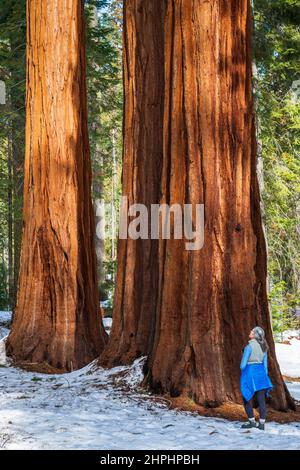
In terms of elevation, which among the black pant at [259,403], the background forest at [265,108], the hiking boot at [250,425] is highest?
the background forest at [265,108]

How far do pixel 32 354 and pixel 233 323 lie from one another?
4590 millimetres

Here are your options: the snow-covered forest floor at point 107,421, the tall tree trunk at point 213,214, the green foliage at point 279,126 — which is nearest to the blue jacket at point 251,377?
the snow-covered forest floor at point 107,421

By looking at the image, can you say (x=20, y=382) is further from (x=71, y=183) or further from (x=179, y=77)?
(x=179, y=77)

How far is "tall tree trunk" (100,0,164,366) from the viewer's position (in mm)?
10539

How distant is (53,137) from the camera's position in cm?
1213

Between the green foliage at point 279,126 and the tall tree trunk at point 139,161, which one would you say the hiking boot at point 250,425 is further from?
the green foliage at point 279,126

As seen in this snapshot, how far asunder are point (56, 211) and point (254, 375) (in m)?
5.60

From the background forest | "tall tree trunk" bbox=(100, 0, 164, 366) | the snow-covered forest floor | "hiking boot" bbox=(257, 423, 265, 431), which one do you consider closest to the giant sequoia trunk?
"tall tree trunk" bbox=(100, 0, 164, 366)

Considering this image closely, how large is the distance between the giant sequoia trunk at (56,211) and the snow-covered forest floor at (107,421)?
1746 millimetres

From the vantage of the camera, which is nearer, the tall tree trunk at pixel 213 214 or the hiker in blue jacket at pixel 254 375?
the hiker in blue jacket at pixel 254 375

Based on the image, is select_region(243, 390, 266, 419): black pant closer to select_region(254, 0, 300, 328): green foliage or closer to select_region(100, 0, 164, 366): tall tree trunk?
select_region(100, 0, 164, 366): tall tree trunk

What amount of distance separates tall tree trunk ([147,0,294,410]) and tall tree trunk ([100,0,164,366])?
5.12ft

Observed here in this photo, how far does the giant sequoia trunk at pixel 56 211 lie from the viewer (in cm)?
1206

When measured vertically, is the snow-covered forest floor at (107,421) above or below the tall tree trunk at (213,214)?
below
